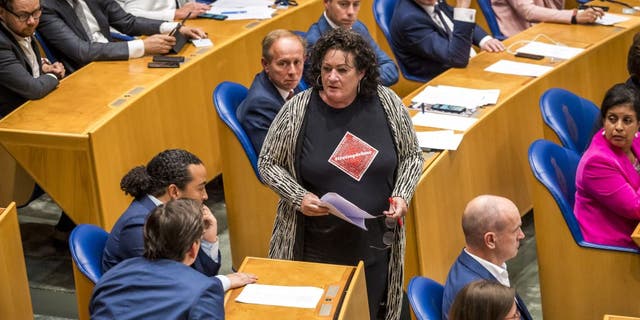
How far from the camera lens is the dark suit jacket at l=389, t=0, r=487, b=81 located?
6.23 metres

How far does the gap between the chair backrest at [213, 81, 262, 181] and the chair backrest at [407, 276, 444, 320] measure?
1547 millimetres

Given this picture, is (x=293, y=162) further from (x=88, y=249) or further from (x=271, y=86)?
(x=271, y=86)

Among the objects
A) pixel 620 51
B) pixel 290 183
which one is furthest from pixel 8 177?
pixel 620 51

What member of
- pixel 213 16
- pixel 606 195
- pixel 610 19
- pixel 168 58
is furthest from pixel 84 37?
pixel 610 19

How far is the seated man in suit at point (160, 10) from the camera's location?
22.9ft

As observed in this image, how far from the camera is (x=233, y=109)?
5.38 meters

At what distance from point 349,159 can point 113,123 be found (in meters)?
1.53

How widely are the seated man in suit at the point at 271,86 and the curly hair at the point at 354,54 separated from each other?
0.85 metres

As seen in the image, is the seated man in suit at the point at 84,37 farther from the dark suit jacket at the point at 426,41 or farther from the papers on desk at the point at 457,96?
the papers on desk at the point at 457,96

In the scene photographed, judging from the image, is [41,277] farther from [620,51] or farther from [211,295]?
[620,51]

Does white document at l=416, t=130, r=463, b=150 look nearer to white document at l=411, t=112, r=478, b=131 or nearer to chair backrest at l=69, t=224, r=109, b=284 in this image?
white document at l=411, t=112, r=478, b=131

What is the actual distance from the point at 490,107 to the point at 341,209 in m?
1.80

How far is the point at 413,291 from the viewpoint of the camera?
373cm

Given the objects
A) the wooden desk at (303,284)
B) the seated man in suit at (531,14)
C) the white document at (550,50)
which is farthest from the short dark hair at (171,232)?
the seated man in suit at (531,14)
